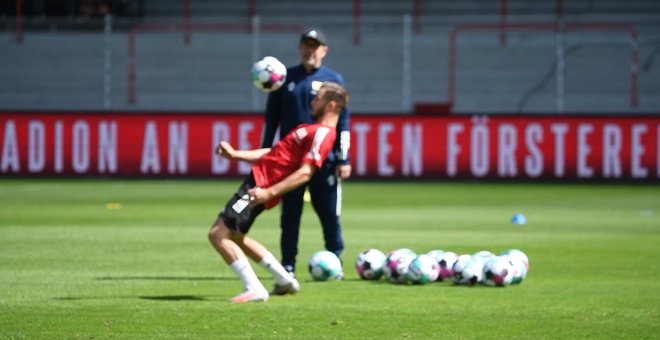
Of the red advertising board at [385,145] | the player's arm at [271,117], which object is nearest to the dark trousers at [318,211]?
the player's arm at [271,117]

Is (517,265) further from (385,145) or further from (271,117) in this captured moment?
(385,145)

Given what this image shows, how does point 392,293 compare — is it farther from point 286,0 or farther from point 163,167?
point 286,0

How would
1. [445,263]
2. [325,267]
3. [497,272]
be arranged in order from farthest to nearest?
1. [325,267]
2. [445,263]
3. [497,272]

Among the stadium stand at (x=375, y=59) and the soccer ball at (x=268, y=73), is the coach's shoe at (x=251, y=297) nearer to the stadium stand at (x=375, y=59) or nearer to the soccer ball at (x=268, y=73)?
the soccer ball at (x=268, y=73)

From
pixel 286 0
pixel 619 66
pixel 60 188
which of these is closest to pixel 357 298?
pixel 60 188

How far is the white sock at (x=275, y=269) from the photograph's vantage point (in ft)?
39.9

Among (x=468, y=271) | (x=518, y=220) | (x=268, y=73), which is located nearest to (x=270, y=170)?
(x=268, y=73)

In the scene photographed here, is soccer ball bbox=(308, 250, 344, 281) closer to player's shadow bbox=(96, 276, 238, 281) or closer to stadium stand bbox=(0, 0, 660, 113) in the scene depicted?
player's shadow bbox=(96, 276, 238, 281)

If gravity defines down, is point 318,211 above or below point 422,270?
above

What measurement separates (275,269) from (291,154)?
3.49 feet

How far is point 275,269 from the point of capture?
12.2 metres

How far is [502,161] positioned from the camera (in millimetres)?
31422

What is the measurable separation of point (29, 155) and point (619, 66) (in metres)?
14.7

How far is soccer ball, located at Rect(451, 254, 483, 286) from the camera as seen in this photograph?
43.4ft
